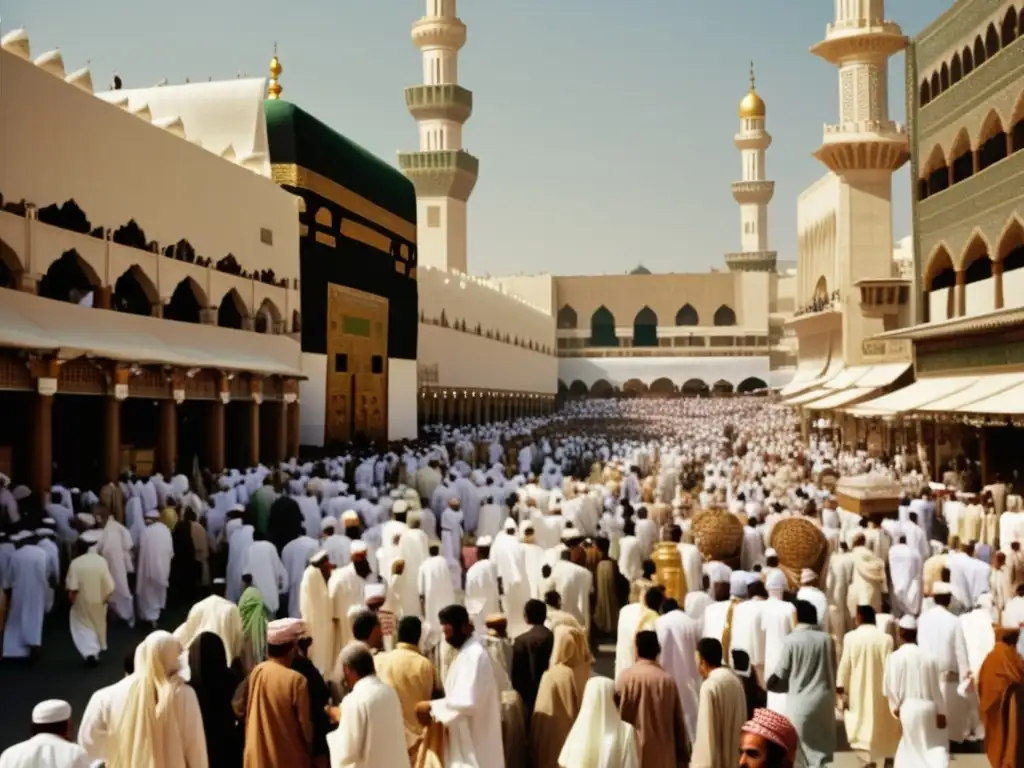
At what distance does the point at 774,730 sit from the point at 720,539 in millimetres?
6740

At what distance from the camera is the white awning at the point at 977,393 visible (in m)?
16.6

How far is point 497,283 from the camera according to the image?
6103cm

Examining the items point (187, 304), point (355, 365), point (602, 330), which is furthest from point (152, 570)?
point (602, 330)

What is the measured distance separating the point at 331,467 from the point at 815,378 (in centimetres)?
2116

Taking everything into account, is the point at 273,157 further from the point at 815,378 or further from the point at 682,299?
the point at 682,299

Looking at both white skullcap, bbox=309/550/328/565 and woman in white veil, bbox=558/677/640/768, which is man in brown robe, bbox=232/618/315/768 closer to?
woman in white veil, bbox=558/677/640/768

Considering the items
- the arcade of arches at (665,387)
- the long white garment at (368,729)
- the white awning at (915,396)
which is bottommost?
the long white garment at (368,729)

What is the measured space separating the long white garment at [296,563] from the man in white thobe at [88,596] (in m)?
1.49

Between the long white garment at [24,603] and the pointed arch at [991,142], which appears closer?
the long white garment at [24,603]

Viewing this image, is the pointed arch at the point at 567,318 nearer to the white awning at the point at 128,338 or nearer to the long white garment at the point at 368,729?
the white awning at the point at 128,338

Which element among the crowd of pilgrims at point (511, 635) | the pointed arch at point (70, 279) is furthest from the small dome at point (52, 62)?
the crowd of pilgrims at point (511, 635)

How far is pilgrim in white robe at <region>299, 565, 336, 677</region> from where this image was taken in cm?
712

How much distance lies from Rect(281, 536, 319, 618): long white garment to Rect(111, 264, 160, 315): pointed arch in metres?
9.18

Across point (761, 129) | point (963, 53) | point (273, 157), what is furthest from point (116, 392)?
point (761, 129)
